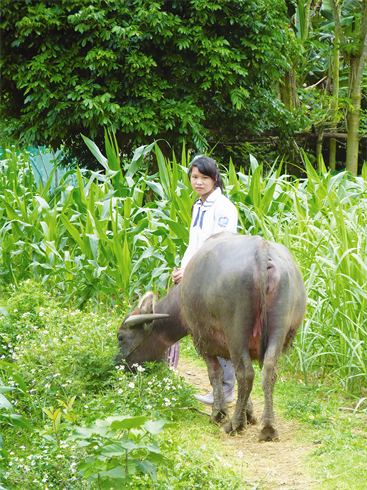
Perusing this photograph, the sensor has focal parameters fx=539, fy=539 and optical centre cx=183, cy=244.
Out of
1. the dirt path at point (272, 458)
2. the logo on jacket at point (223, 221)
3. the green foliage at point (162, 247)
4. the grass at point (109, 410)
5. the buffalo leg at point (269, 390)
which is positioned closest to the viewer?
the grass at point (109, 410)

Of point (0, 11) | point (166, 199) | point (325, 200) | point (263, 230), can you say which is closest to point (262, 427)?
point (263, 230)

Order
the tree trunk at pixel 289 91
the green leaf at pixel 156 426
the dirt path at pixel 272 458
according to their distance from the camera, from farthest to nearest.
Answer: the tree trunk at pixel 289 91 → the dirt path at pixel 272 458 → the green leaf at pixel 156 426

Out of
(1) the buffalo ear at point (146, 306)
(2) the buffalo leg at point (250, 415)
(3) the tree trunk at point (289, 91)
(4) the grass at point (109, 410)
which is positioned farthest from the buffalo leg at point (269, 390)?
(3) the tree trunk at point (289, 91)

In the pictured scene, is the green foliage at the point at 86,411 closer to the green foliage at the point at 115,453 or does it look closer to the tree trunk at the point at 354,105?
the green foliage at the point at 115,453

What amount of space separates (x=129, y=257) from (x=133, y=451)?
10.0 feet

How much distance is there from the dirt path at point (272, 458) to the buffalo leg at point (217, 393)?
0.17 metres

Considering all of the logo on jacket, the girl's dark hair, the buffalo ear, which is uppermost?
the girl's dark hair

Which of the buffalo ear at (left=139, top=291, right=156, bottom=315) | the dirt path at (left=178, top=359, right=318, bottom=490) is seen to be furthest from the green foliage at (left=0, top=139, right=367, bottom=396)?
the dirt path at (left=178, top=359, right=318, bottom=490)

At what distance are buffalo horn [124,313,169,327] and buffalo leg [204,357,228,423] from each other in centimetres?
48

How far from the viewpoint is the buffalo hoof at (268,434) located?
10.9ft

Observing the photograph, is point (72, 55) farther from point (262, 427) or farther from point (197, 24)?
point (262, 427)

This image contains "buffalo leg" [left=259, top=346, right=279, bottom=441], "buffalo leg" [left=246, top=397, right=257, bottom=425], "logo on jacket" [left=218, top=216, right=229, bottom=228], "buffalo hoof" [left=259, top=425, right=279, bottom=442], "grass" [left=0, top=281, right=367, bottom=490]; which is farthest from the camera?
"logo on jacket" [left=218, top=216, right=229, bottom=228]

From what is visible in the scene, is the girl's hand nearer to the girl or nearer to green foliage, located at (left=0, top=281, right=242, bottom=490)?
the girl

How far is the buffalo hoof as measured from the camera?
131 inches
